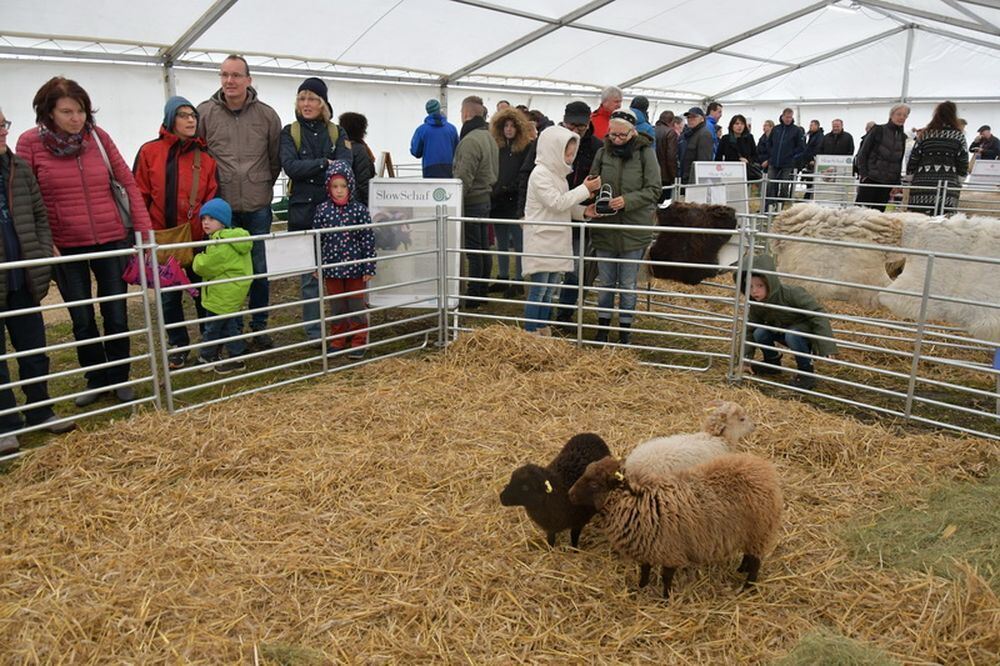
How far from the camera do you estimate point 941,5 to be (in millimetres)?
16000

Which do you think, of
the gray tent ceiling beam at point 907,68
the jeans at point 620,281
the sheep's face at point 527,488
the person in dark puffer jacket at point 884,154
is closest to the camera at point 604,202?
the jeans at point 620,281

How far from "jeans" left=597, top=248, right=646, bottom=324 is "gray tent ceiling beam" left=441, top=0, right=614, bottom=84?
28.2 ft

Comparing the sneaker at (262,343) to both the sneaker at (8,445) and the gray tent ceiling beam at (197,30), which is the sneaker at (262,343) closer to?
the sneaker at (8,445)

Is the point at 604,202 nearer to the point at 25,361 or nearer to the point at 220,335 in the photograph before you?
the point at 220,335

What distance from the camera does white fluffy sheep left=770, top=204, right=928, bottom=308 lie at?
8.08 m

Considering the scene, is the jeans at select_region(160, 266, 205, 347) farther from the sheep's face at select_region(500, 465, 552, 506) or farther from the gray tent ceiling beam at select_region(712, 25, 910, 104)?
the gray tent ceiling beam at select_region(712, 25, 910, 104)

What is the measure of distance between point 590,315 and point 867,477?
3.94 metres

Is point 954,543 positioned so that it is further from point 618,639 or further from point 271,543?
point 271,543

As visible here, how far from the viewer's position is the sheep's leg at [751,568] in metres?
3.15

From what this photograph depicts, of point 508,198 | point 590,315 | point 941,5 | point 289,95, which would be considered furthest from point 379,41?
point 941,5

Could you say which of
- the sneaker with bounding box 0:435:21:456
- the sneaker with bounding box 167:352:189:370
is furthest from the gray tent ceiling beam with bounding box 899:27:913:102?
the sneaker with bounding box 0:435:21:456

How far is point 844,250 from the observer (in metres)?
8.25

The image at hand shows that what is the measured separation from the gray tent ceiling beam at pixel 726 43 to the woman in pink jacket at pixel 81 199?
1646 cm

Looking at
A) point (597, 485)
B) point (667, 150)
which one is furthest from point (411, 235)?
point (667, 150)
